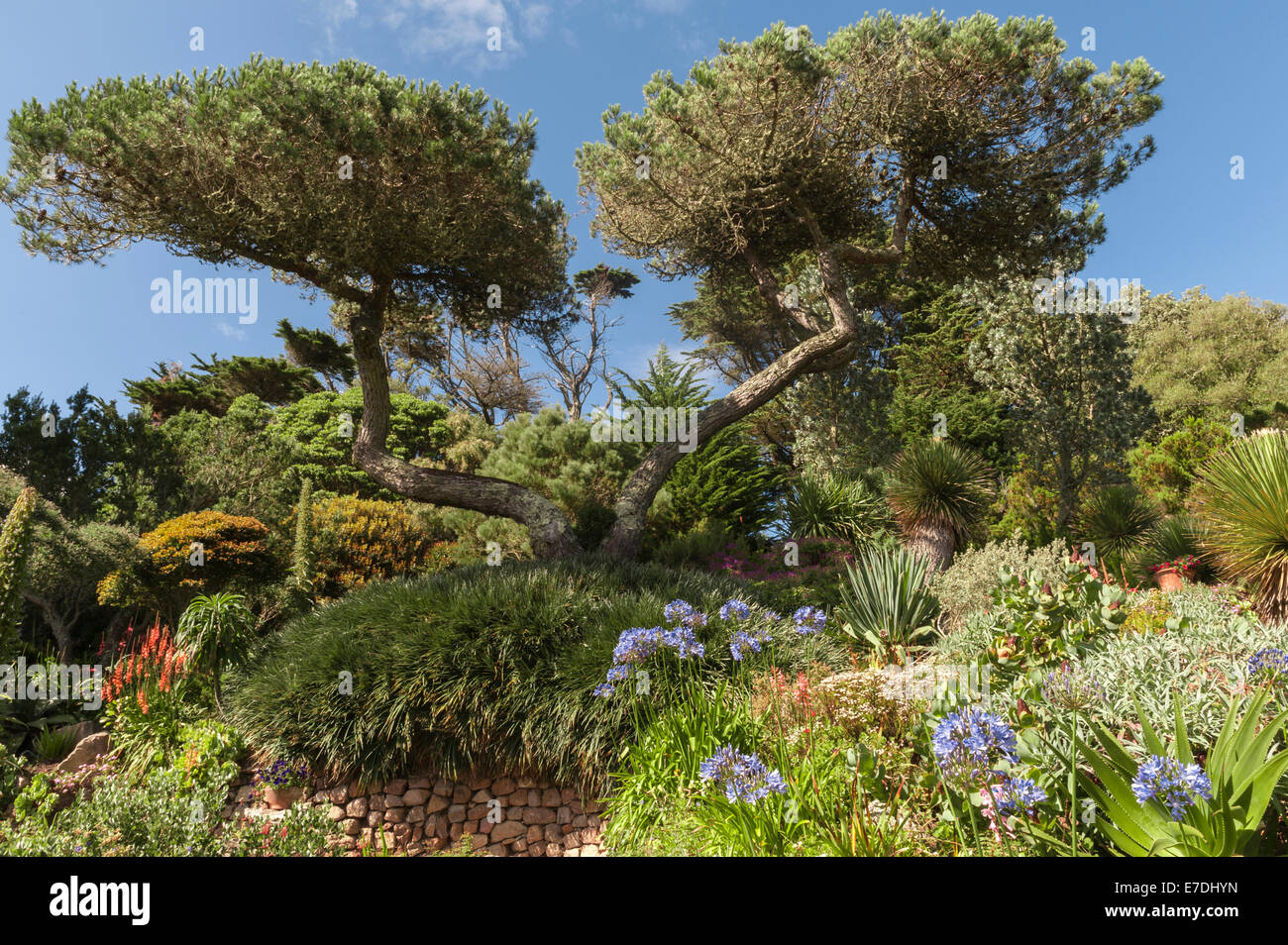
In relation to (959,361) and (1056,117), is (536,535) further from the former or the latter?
(959,361)

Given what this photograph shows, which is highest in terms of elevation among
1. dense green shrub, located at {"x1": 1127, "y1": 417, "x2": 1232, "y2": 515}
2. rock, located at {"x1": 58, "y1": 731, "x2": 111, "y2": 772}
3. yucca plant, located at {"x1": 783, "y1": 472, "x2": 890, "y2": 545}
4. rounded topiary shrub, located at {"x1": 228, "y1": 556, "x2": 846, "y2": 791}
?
dense green shrub, located at {"x1": 1127, "y1": 417, "x2": 1232, "y2": 515}

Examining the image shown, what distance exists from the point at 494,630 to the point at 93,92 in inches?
330

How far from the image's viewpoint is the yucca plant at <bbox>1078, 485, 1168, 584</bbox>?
1060cm

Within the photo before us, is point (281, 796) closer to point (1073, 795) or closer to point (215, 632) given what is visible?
point (215, 632)

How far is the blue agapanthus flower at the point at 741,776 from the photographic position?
2.52 metres

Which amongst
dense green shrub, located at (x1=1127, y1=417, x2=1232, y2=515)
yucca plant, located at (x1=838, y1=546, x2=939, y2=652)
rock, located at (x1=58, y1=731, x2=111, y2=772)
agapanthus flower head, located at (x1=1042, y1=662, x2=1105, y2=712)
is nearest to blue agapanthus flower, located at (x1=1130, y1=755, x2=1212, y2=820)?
agapanthus flower head, located at (x1=1042, y1=662, x2=1105, y2=712)

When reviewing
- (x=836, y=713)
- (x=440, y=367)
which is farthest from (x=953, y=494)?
(x=440, y=367)

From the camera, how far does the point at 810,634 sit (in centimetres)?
566

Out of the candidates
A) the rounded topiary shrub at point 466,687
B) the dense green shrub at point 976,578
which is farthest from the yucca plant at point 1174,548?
the rounded topiary shrub at point 466,687

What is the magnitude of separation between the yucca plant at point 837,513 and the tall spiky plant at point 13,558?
10486 mm

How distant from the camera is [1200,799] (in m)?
2.07

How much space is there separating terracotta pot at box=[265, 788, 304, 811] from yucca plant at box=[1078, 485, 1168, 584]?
Result: 1117 cm

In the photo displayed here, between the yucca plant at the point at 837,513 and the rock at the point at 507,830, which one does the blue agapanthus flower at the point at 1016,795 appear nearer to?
the rock at the point at 507,830

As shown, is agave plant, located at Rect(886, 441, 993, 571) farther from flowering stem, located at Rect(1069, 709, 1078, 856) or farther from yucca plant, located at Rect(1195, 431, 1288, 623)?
flowering stem, located at Rect(1069, 709, 1078, 856)
